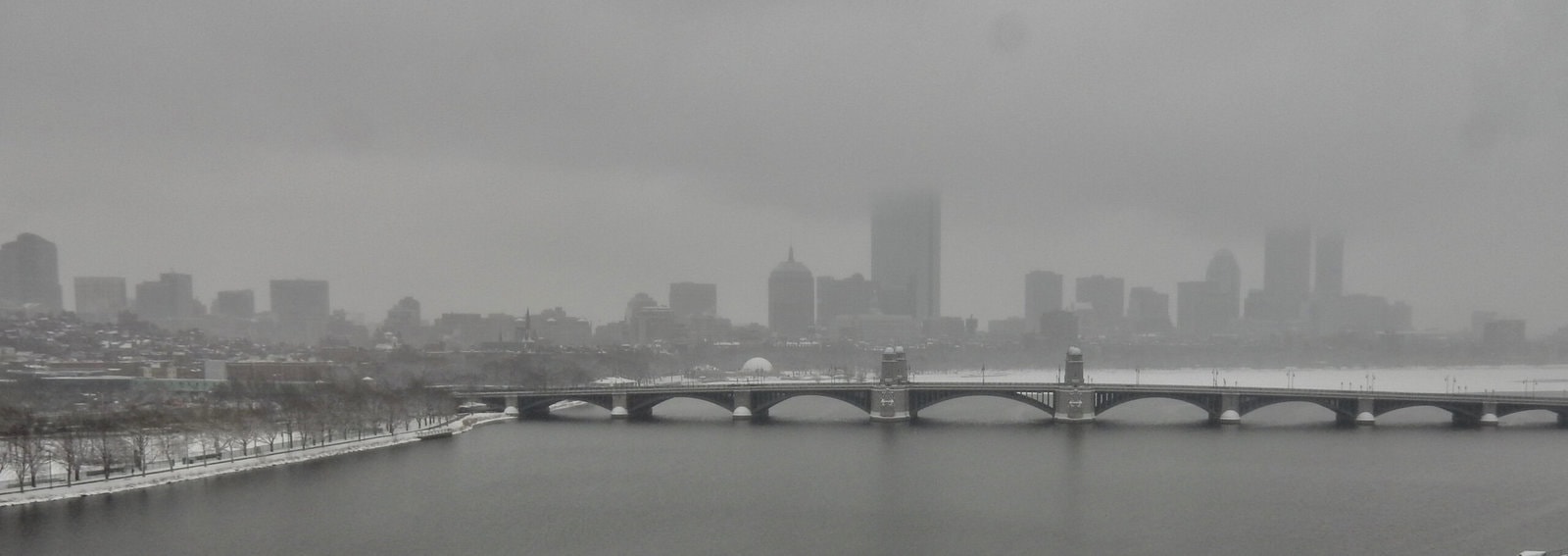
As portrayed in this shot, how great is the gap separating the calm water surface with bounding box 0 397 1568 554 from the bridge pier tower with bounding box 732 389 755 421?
13752mm

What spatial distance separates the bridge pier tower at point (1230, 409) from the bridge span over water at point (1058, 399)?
0.32 ft

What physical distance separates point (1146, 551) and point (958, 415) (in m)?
60.7

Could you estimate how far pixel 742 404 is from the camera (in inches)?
4102

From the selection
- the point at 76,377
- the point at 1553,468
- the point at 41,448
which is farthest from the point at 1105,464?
the point at 76,377

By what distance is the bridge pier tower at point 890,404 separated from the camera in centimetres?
9981

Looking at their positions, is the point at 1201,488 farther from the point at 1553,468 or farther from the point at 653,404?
the point at 653,404

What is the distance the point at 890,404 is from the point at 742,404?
1678cm

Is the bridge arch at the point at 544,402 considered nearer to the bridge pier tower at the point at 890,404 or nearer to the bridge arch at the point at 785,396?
the bridge arch at the point at 785,396

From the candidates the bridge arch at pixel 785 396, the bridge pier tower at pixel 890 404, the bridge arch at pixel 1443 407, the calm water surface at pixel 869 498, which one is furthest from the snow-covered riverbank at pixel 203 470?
the bridge arch at pixel 1443 407

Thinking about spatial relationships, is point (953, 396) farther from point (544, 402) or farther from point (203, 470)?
point (203, 470)

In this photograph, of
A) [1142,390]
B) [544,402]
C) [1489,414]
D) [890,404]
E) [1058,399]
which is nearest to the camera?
[1489,414]

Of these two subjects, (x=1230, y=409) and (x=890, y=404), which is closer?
(x=1230, y=409)

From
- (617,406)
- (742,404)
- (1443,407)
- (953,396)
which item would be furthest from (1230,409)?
(617,406)

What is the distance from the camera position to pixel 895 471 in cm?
6756
